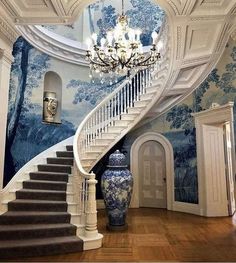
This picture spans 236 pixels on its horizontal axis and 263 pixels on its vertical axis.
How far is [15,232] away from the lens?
11.4 feet

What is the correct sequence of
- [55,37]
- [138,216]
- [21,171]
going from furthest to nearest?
1. [55,37]
2. [138,216]
3. [21,171]

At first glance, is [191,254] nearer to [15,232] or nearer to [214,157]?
[15,232]

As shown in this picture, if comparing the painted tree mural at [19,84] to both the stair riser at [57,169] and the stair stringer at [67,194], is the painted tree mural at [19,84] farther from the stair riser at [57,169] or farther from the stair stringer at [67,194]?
the stair riser at [57,169]

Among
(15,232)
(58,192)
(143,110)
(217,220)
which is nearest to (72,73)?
(143,110)

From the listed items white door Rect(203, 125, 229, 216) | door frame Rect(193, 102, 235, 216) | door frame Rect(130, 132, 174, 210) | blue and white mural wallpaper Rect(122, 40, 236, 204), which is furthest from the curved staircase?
white door Rect(203, 125, 229, 216)

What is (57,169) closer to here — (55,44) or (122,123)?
(122,123)

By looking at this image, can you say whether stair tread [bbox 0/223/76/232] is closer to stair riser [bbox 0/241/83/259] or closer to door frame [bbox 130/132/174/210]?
stair riser [bbox 0/241/83/259]

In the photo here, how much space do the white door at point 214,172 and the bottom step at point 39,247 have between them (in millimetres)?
3521

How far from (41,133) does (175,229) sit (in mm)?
3761

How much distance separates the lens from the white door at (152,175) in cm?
697

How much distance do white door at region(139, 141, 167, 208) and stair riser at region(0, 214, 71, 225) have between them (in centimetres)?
360

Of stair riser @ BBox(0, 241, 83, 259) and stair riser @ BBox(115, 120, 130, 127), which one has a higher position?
stair riser @ BBox(115, 120, 130, 127)

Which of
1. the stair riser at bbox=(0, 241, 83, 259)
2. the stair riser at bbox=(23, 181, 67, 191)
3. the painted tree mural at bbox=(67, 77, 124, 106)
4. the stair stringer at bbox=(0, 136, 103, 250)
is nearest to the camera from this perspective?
the stair riser at bbox=(0, 241, 83, 259)

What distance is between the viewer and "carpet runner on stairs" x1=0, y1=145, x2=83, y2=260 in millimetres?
3270
